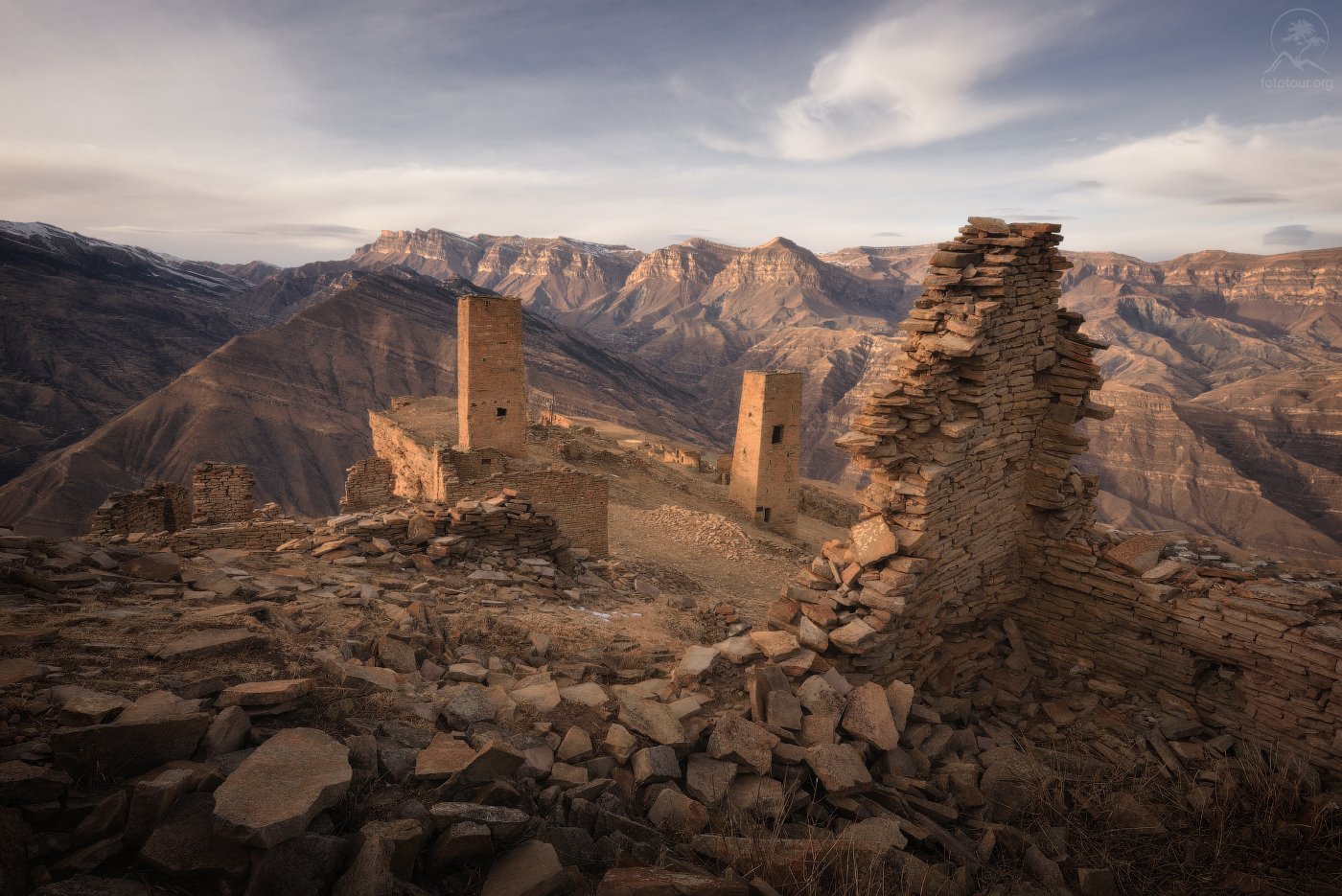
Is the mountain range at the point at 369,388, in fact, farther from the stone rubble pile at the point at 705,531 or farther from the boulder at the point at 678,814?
the boulder at the point at 678,814

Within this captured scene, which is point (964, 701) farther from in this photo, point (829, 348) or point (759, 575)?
point (829, 348)

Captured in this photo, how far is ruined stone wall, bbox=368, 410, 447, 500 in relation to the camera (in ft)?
54.1

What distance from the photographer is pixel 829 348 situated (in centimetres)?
13712

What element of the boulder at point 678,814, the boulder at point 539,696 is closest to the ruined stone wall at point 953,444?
the boulder at point 678,814

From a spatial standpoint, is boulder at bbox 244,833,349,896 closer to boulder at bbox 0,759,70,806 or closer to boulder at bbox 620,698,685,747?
boulder at bbox 0,759,70,806

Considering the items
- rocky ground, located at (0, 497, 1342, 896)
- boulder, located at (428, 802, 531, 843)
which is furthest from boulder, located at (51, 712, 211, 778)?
boulder, located at (428, 802, 531, 843)

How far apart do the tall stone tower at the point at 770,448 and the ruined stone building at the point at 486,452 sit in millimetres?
6844

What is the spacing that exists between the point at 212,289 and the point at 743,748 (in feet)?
598

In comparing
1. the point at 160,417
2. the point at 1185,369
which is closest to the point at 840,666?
the point at 160,417

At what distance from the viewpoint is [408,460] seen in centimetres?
2031

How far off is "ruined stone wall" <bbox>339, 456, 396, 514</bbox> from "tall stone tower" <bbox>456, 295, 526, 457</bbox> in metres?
2.98

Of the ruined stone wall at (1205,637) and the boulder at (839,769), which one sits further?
the ruined stone wall at (1205,637)

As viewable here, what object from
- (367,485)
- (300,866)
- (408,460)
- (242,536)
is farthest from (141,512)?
(300,866)

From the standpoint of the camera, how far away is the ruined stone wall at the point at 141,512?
11.7 meters
